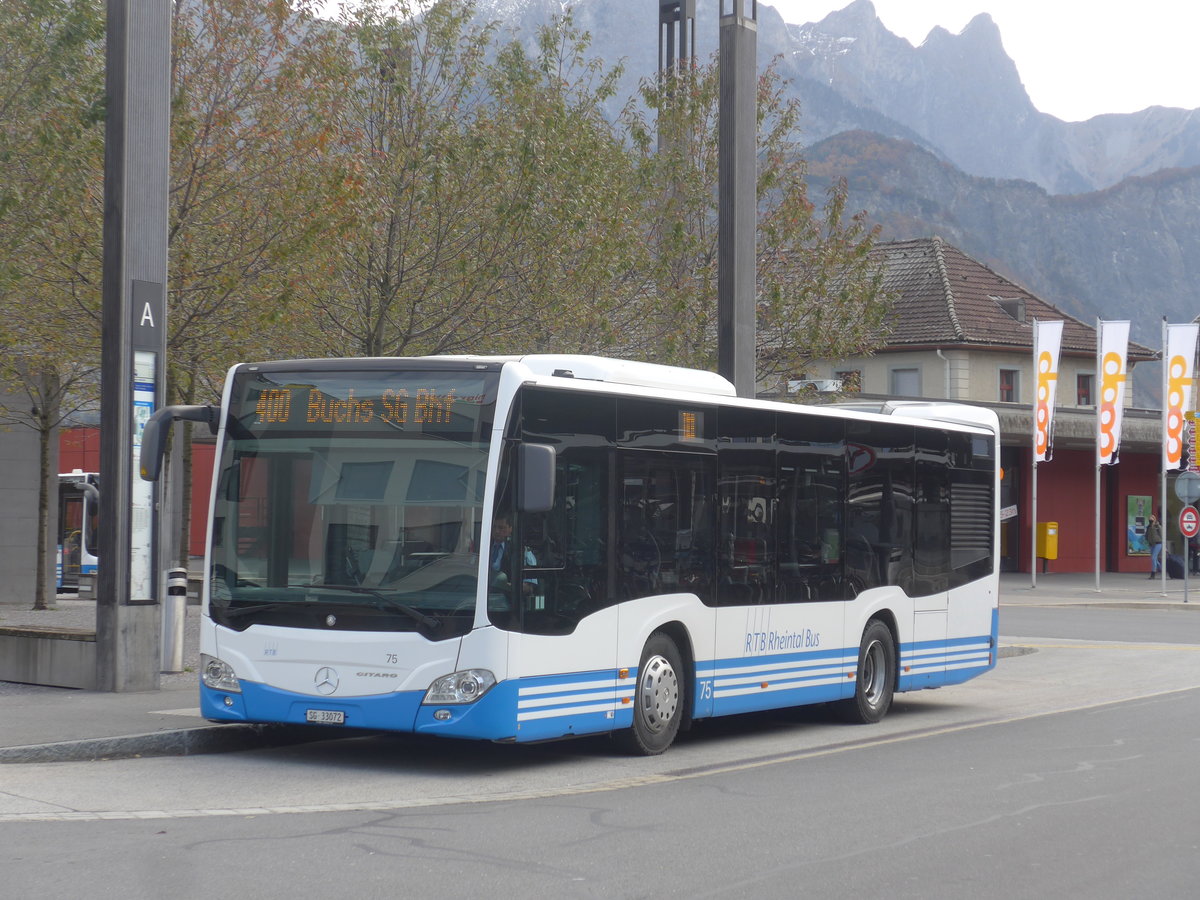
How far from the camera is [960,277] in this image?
56.2 meters

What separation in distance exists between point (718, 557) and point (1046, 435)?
27467 mm

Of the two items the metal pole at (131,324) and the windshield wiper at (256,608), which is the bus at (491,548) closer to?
the windshield wiper at (256,608)

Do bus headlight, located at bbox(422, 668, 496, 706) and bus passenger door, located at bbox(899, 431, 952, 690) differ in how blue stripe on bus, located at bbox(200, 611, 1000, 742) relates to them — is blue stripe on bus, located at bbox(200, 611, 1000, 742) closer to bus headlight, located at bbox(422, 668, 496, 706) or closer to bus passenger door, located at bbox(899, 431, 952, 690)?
bus headlight, located at bbox(422, 668, 496, 706)

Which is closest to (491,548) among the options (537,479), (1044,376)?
(537,479)

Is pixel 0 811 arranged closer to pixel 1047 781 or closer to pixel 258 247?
pixel 1047 781

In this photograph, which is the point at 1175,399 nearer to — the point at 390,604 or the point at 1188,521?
the point at 1188,521

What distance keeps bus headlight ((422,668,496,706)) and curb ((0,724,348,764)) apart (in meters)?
1.42

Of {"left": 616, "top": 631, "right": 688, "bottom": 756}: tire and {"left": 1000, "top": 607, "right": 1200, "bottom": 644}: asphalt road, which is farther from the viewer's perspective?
{"left": 1000, "top": 607, "right": 1200, "bottom": 644}: asphalt road

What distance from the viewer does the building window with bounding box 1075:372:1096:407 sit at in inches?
2260

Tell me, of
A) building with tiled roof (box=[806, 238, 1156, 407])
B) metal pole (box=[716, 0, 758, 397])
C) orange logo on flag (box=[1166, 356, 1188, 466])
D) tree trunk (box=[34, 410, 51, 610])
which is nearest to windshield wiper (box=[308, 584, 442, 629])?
metal pole (box=[716, 0, 758, 397])

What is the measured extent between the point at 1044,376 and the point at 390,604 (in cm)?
2980

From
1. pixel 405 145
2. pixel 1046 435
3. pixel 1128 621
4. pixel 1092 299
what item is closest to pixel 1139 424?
pixel 1046 435

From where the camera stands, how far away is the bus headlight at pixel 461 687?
999cm

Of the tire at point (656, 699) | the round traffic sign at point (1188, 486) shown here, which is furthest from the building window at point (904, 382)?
the tire at point (656, 699)
